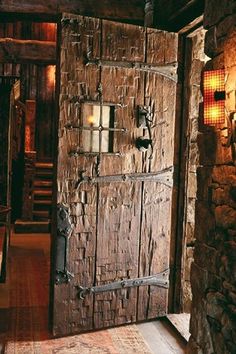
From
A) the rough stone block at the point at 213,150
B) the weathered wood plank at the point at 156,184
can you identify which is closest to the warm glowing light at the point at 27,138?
the weathered wood plank at the point at 156,184

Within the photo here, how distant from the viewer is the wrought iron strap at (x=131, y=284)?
3.87m

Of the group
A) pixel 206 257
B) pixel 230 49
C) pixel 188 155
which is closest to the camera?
pixel 230 49

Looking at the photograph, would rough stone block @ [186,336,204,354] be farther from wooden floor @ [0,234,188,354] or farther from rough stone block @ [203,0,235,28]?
rough stone block @ [203,0,235,28]

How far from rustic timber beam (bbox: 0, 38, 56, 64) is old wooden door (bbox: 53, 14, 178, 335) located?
269 centimetres

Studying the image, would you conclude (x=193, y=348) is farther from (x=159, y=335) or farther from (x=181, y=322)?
(x=181, y=322)

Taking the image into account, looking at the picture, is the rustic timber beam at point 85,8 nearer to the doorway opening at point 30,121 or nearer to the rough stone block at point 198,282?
the doorway opening at point 30,121

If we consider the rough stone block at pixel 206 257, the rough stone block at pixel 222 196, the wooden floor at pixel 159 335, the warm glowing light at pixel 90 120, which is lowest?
the wooden floor at pixel 159 335

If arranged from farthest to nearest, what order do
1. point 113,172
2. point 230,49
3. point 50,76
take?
1. point 50,76
2. point 113,172
3. point 230,49

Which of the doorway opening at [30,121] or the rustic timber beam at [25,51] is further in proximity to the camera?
the doorway opening at [30,121]

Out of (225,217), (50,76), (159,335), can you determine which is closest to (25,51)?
(159,335)

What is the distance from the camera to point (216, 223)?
113 inches

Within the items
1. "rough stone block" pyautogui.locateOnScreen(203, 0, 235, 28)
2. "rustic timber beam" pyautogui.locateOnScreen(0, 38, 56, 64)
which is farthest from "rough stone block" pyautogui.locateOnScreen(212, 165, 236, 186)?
"rustic timber beam" pyautogui.locateOnScreen(0, 38, 56, 64)

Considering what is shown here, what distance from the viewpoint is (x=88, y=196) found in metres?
3.84

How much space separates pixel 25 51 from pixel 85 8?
2189 millimetres
